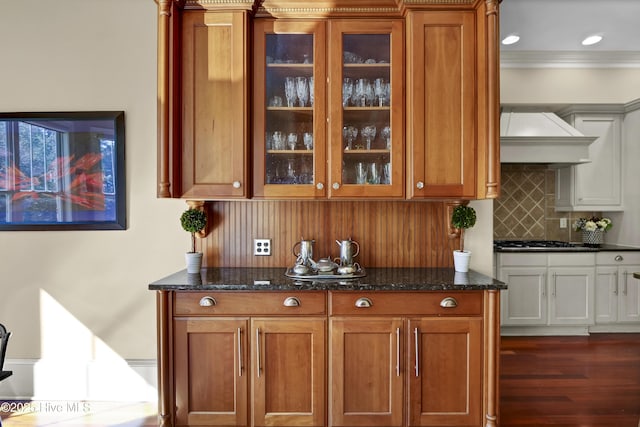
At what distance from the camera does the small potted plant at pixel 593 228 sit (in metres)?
4.10

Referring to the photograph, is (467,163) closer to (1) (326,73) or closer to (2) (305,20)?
(1) (326,73)

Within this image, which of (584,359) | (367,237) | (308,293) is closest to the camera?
(308,293)

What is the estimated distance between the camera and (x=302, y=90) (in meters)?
2.24

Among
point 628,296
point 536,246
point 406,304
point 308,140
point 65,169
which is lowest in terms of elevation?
point 628,296

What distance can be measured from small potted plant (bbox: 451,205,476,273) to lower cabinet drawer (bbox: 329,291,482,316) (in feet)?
1.08

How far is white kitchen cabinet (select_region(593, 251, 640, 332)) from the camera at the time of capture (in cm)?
386

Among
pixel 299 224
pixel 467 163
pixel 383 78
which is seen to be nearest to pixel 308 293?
pixel 299 224

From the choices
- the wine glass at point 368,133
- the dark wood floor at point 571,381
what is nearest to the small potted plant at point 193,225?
the wine glass at point 368,133

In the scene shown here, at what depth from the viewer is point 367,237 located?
2.52m

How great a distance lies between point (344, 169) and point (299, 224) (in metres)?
0.53

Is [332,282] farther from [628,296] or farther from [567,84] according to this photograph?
[567,84]

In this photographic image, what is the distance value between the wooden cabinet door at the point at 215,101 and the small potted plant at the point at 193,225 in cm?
25

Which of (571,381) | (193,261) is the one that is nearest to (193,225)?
(193,261)

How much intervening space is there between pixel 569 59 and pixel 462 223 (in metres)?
3.01
